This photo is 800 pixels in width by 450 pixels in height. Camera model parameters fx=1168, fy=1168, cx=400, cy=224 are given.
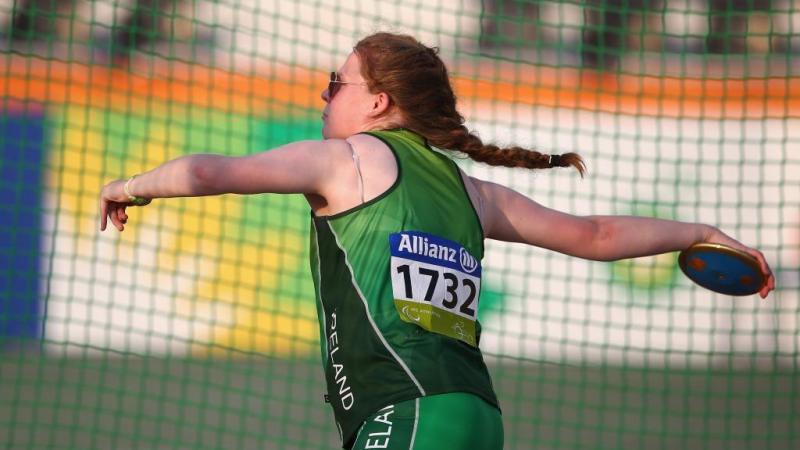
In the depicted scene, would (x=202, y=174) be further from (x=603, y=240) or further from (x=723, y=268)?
(x=723, y=268)

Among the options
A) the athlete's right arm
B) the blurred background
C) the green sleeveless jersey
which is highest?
the blurred background

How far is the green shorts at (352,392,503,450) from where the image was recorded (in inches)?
Answer: 103

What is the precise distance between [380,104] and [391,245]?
0.45 meters

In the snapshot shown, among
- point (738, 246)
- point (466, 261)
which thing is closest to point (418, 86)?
point (466, 261)

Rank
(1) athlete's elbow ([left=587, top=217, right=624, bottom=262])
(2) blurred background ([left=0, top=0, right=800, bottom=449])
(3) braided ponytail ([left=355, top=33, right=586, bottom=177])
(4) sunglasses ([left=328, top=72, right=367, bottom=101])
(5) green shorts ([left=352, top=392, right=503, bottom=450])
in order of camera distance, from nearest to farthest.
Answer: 1. (5) green shorts ([left=352, top=392, right=503, bottom=450])
2. (3) braided ponytail ([left=355, top=33, right=586, bottom=177])
3. (4) sunglasses ([left=328, top=72, right=367, bottom=101])
4. (1) athlete's elbow ([left=587, top=217, right=624, bottom=262])
5. (2) blurred background ([left=0, top=0, right=800, bottom=449])

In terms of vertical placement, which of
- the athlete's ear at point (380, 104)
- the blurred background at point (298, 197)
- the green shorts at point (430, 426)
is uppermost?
the blurred background at point (298, 197)

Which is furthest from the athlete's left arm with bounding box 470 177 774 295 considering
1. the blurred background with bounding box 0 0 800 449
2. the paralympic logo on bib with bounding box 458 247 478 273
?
the blurred background with bounding box 0 0 800 449

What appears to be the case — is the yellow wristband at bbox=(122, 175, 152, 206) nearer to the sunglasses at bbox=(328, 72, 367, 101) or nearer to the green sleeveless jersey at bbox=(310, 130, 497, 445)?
the green sleeveless jersey at bbox=(310, 130, 497, 445)

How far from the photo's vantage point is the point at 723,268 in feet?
11.0

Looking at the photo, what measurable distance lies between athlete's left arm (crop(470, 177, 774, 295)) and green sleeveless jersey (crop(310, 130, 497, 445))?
323 mm

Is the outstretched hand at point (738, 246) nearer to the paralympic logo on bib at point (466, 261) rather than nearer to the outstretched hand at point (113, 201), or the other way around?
the paralympic logo on bib at point (466, 261)

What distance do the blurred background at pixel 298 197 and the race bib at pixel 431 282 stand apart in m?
5.89

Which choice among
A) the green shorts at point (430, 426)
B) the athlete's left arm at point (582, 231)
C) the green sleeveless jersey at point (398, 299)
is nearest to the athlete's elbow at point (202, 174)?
the green sleeveless jersey at point (398, 299)

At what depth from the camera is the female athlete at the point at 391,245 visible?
2645 millimetres
